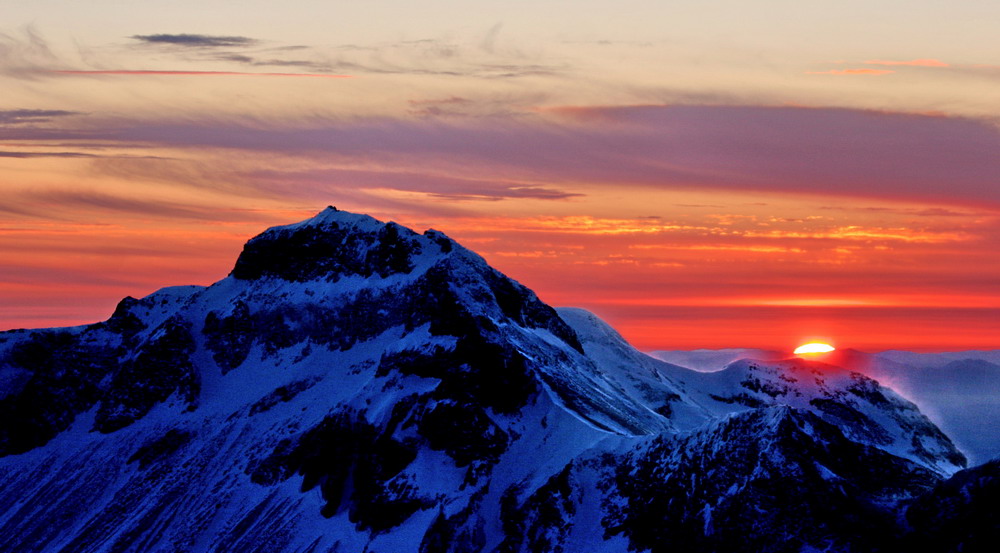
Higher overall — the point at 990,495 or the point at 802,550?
Answer: the point at 990,495

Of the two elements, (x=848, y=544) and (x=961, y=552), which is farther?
(x=848, y=544)

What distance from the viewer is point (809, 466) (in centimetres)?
19975

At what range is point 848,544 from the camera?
627ft

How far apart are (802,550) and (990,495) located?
28584 millimetres

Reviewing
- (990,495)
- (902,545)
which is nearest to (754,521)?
(902,545)

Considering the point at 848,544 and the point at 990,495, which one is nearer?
the point at 990,495

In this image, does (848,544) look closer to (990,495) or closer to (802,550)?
(802,550)

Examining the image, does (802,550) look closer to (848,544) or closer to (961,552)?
(848,544)

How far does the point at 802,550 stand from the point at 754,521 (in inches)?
337

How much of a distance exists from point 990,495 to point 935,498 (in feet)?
32.4

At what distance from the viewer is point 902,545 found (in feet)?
618

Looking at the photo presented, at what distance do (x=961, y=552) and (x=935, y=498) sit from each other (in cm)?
960

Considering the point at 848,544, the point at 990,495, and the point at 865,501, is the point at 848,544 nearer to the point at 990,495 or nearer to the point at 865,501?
the point at 865,501

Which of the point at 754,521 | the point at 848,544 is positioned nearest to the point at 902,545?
the point at 848,544
